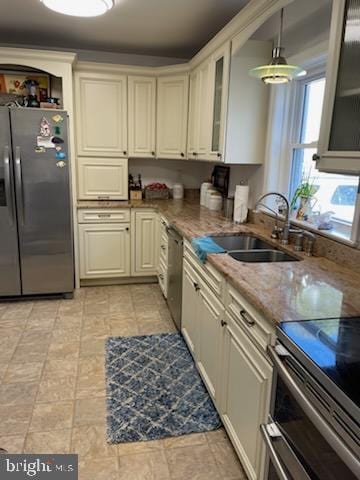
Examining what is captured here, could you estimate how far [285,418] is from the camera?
3.98ft

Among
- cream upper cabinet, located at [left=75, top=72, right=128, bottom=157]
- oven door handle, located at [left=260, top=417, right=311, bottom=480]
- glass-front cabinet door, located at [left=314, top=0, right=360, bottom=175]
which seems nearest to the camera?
oven door handle, located at [left=260, top=417, right=311, bottom=480]

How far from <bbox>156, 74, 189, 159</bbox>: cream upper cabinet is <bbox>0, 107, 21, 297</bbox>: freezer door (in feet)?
5.06

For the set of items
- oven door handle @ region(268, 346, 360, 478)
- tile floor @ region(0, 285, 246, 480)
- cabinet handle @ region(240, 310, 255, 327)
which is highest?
cabinet handle @ region(240, 310, 255, 327)

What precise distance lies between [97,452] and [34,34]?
11.8 feet

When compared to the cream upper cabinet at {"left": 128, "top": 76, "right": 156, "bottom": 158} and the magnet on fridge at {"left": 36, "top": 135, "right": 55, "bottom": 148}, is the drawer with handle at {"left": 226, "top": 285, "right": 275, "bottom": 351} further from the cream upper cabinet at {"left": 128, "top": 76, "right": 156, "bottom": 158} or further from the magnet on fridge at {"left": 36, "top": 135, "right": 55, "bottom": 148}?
the cream upper cabinet at {"left": 128, "top": 76, "right": 156, "bottom": 158}

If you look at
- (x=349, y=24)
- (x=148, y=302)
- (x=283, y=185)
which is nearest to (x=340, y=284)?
(x=349, y=24)

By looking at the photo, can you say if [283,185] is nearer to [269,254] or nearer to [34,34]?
[269,254]

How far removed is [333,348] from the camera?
1102 millimetres

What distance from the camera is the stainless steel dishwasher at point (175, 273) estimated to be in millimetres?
2820

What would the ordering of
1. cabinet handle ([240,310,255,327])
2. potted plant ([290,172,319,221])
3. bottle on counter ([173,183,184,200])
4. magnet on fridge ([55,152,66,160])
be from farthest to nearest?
bottle on counter ([173,183,184,200]) < magnet on fridge ([55,152,66,160]) < potted plant ([290,172,319,221]) < cabinet handle ([240,310,255,327])

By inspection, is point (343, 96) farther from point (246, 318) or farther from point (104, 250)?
point (104, 250)

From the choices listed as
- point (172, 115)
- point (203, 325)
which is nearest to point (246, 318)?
point (203, 325)

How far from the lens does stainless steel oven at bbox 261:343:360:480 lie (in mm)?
875

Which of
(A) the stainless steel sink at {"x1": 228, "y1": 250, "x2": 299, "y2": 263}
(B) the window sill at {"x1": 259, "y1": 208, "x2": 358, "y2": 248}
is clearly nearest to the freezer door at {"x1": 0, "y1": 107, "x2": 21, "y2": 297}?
(A) the stainless steel sink at {"x1": 228, "y1": 250, "x2": 299, "y2": 263}
